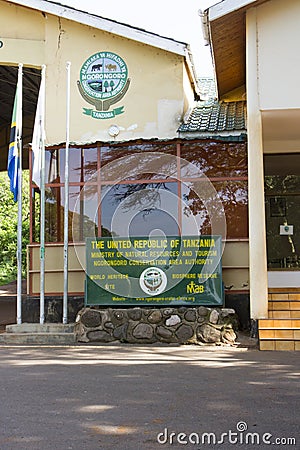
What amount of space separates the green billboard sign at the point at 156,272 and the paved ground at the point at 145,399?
1.61 m

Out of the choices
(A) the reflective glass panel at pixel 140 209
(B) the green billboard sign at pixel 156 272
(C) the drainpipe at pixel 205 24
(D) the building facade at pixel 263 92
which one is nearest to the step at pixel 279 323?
(D) the building facade at pixel 263 92

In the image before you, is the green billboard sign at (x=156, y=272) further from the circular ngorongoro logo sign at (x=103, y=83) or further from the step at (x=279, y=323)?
the circular ngorongoro logo sign at (x=103, y=83)

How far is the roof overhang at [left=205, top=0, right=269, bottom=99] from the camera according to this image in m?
10.8

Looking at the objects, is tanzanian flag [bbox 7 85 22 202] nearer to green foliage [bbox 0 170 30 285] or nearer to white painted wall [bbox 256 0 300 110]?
white painted wall [bbox 256 0 300 110]

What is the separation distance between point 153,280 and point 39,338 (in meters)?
2.25

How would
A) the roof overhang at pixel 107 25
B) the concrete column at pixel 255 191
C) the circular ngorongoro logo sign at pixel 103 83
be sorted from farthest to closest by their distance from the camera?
1. the circular ngorongoro logo sign at pixel 103 83
2. the roof overhang at pixel 107 25
3. the concrete column at pixel 255 191

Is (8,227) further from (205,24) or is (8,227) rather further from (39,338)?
(205,24)

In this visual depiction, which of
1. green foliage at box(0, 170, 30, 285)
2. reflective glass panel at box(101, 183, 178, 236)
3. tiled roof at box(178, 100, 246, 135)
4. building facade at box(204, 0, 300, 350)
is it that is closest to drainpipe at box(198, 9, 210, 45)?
building facade at box(204, 0, 300, 350)

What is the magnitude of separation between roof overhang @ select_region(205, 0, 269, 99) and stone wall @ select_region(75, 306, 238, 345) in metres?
4.91

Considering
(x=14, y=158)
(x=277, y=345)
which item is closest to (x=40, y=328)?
(x=14, y=158)

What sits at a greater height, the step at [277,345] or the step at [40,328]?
the step at [40,328]

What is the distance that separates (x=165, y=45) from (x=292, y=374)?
801 centimetres

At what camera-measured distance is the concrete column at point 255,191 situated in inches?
435

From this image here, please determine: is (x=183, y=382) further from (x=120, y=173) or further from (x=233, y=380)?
(x=120, y=173)
